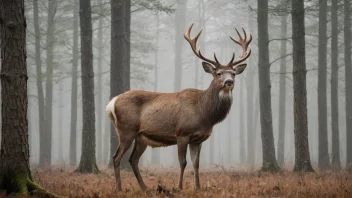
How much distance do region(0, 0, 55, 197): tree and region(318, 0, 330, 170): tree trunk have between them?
44.5 ft

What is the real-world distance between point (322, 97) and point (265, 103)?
5295 millimetres

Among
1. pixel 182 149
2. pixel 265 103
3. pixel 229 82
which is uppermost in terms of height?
pixel 229 82

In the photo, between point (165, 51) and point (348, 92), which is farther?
point (165, 51)

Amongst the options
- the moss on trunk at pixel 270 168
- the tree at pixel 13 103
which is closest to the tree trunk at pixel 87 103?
the moss on trunk at pixel 270 168

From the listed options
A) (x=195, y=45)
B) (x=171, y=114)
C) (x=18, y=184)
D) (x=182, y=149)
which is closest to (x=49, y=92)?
(x=195, y=45)

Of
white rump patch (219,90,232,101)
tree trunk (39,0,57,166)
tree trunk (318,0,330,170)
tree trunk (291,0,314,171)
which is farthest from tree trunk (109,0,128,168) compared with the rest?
tree trunk (318,0,330,170)

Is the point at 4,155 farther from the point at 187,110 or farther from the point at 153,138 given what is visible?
the point at 187,110

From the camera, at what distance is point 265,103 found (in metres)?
14.0

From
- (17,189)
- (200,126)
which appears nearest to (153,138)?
(200,126)

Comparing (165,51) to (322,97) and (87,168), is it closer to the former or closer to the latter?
(322,97)

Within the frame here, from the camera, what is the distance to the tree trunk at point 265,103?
1344 centimetres

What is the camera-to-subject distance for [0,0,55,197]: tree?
610 cm

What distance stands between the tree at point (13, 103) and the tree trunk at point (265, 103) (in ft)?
27.9

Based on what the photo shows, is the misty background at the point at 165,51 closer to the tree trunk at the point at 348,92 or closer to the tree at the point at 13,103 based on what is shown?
the tree trunk at the point at 348,92
